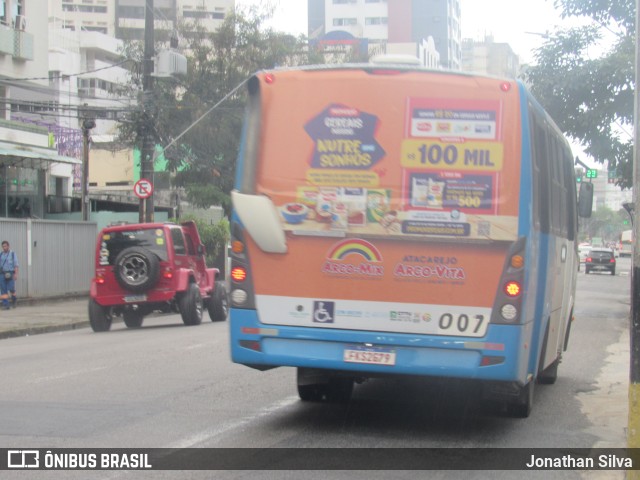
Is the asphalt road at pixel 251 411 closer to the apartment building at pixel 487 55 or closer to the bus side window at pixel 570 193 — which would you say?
the bus side window at pixel 570 193

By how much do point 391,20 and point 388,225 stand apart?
94.0 meters

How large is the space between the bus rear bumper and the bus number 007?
83 millimetres

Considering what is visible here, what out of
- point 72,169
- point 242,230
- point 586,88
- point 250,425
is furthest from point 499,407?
point 72,169

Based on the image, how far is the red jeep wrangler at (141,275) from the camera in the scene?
60.2ft

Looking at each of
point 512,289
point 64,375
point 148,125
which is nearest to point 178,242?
point 148,125

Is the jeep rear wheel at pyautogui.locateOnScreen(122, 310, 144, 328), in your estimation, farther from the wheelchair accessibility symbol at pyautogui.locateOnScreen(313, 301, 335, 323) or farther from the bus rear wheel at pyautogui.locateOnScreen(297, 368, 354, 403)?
the wheelchair accessibility symbol at pyautogui.locateOnScreen(313, 301, 335, 323)

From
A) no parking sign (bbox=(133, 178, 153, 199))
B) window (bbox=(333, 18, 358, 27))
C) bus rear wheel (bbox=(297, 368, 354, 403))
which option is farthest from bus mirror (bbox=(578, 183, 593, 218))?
window (bbox=(333, 18, 358, 27))

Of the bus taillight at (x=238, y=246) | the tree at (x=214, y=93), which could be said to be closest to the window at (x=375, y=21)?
the tree at (x=214, y=93)

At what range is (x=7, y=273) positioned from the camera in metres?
23.6

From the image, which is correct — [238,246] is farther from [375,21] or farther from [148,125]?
[375,21]

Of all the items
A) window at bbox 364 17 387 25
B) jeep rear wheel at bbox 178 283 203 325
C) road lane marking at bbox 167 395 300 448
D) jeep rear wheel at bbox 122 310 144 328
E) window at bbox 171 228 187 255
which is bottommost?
jeep rear wheel at bbox 122 310 144 328

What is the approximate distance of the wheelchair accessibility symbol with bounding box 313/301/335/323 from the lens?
300 inches

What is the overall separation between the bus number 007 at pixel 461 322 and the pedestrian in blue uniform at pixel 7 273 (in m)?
18.3

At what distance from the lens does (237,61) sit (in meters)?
38.7
